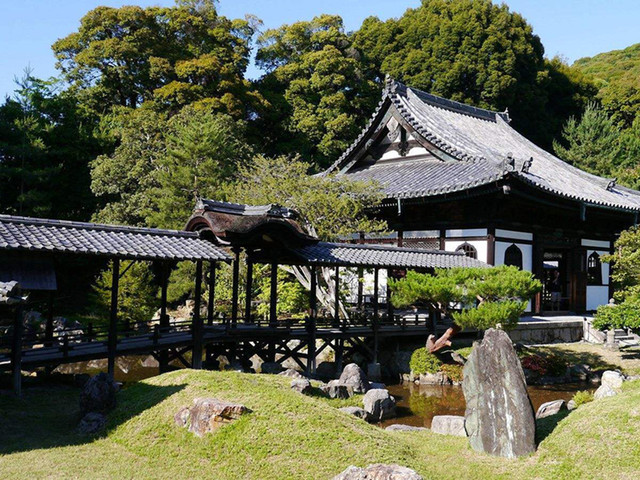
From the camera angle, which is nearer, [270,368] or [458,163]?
[270,368]

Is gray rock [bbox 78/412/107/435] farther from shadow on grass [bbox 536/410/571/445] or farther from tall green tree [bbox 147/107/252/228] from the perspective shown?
tall green tree [bbox 147/107/252/228]

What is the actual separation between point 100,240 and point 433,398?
1014cm

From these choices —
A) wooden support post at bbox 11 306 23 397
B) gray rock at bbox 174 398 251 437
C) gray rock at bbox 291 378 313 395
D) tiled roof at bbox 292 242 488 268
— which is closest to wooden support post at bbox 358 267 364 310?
tiled roof at bbox 292 242 488 268

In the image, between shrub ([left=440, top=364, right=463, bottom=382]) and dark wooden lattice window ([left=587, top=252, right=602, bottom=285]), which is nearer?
shrub ([left=440, top=364, right=463, bottom=382])

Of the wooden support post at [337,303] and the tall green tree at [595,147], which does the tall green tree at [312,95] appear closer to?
the tall green tree at [595,147]

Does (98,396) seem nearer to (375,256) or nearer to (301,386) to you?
(301,386)

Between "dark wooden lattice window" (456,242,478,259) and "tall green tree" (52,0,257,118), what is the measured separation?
70.2 feet

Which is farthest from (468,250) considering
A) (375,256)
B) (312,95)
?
(312,95)

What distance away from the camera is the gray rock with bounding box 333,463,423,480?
24.0 ft

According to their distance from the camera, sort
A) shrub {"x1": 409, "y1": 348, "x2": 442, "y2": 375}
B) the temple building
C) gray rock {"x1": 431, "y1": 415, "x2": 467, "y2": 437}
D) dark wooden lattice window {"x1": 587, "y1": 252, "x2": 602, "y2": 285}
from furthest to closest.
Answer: dark wooden lattice window {"x1": 587, "y1": 252, "x2": 602, "y2": 285}, the temple building, shrub {"x1": 409, "y1": 348, "x2": 442, "y2": 375}, gray rock {"x1": 431, "y1": 415, "x2": 467, "y2": 437}

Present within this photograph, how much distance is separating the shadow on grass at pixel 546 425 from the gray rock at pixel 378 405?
410cm

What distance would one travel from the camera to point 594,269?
93.9 feet

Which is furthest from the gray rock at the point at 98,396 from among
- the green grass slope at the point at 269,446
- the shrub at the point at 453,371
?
the shrub at the point at 453,371

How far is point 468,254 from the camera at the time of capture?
24.0 meters
